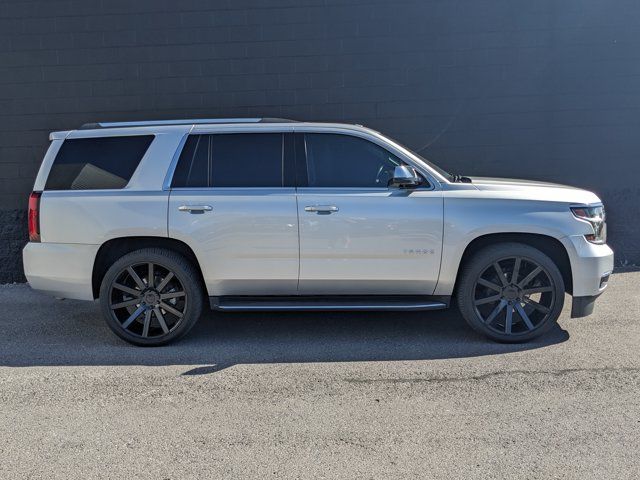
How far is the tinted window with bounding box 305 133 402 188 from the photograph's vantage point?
18.9ft

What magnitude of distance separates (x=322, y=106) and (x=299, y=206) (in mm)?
3352

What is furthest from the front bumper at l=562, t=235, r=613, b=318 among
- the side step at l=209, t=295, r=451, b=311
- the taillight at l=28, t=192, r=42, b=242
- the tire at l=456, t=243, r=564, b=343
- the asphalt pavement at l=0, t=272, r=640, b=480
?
the taillight at l=28, t=192, r=42, b=242

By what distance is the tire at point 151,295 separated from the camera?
5691 millimetres

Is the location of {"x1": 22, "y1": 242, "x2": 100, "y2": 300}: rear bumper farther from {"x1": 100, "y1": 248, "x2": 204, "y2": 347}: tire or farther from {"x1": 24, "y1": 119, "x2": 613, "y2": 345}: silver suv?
{"x1": 100, "y1": 248, "x2": 204, "y2": 347}: tire

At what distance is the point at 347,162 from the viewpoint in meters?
5.81

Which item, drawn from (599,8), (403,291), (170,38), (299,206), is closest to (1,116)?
(170,38)

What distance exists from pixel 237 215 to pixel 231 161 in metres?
0.53

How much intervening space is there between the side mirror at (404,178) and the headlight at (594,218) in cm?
134

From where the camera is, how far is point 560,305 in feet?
18.6

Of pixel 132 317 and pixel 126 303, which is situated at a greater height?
pixel 126 303

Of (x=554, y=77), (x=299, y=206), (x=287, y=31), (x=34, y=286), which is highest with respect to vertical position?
(x=287, y=31)

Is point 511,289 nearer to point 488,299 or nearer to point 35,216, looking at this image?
point 488,299

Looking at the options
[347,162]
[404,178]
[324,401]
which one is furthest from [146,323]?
[404,178]

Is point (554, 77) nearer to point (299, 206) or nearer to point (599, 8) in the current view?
point (599, 8)
